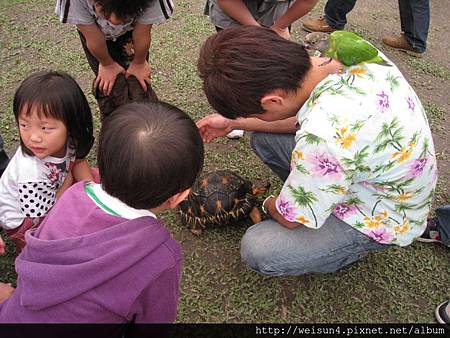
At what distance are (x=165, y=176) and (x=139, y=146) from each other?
108mm

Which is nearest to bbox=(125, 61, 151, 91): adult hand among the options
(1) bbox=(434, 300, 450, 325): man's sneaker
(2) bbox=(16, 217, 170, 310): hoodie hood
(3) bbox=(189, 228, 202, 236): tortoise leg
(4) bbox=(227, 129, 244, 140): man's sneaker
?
(4) bbox=(227, 129, 244, 140): man's sneaker

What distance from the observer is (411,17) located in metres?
3.64

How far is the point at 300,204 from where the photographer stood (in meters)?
1.59

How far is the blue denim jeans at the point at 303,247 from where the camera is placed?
173 centimetres

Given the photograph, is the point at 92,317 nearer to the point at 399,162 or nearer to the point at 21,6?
the point at 399,162

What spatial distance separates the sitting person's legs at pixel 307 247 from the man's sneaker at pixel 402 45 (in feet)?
8.43

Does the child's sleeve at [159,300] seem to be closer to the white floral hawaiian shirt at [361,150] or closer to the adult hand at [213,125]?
the white floral hawaiian shirt at [361,150]

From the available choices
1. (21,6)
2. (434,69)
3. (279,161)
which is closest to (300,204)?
(279,161)

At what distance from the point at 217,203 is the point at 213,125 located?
1.28 feet

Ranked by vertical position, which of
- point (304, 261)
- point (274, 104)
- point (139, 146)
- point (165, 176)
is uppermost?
point (139, 146)

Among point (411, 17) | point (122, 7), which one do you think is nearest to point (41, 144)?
point (122, 7)

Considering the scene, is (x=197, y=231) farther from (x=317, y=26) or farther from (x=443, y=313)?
(x=317, y=26)

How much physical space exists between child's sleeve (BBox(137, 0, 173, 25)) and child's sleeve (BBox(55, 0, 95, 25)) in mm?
256

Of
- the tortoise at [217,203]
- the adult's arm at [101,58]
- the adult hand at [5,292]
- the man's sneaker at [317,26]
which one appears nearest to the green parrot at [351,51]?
the tortoise at [217,203]
